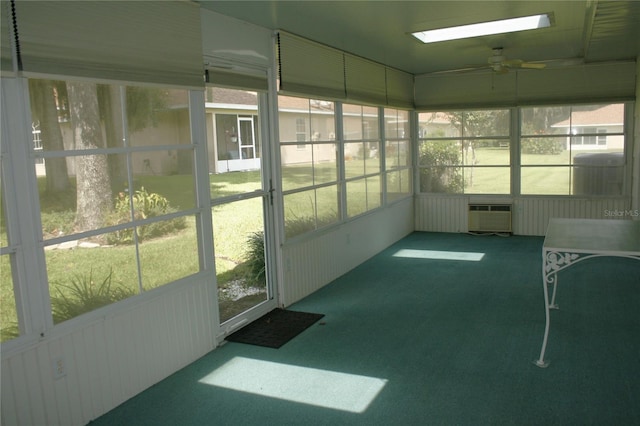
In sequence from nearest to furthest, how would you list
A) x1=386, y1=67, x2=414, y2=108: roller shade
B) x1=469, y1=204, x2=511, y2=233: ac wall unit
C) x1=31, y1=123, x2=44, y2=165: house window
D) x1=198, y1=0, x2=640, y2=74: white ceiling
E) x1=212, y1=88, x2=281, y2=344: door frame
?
x1=31, y1=123, x2=44, y2=165: house window
x1=198, y1=0, x2=640, y2=74: white ceiling
x1=212, y1=88, x2=281, y2=344: door frame
x1=386, y1=67, x2=414, y2=108: roller shade
x1=469, y1=204, x2=511, y2=233: ac wall unit

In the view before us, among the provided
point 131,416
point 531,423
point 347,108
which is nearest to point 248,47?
point 347,108

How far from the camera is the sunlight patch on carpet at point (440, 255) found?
7109 mm

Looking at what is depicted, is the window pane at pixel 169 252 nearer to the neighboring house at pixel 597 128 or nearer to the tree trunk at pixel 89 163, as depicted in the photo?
the tree trunk at pixel 89 163

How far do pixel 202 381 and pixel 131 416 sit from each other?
562 millimetres

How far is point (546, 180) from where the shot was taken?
27.4ft

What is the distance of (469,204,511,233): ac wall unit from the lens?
8.48m

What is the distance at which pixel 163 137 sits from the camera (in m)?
3.72

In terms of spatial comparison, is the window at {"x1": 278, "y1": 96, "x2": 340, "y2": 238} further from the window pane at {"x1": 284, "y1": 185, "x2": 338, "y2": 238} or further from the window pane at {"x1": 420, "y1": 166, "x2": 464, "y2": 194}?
the window pane at {"x1": 420, "y1": 166, "x2": 464, "y2": 194}

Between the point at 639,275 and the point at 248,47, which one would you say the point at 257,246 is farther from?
the point at 639,275

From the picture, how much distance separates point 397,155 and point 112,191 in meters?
5.77

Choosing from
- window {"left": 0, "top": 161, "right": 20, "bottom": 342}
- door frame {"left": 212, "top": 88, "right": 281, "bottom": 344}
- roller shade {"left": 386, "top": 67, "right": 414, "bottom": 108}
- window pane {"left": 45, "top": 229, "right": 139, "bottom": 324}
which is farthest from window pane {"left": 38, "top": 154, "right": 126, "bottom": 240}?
roller shade {"left": 386, "top": 67, "right": 414, "bottom": 108}

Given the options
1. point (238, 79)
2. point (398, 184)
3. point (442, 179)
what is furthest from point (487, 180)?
point (238, 79)

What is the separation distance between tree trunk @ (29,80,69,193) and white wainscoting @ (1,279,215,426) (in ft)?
2.80

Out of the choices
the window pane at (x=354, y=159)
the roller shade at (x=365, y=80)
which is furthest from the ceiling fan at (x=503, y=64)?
the window pane at (x=354, y=159)
